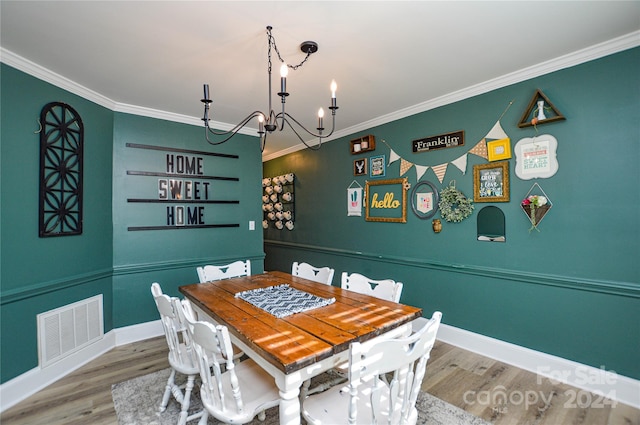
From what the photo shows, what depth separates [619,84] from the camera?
2.07 metres

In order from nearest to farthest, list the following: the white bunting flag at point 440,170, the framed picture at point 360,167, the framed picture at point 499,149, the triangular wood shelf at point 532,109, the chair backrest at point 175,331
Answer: the chair backrest at point 175,331, the triangular wood shelf at point 532,109, the framed picture at point 499,149, the white bunting flag at point 440,170, the framed picture at point 360,167

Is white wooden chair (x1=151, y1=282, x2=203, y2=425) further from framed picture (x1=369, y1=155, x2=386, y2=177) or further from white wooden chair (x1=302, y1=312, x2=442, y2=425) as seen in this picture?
framed picture (x1=369, y1=155, x2=386, y2=177)

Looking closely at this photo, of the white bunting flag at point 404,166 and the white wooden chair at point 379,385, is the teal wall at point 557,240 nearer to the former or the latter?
the white bunting flag at point 404,166

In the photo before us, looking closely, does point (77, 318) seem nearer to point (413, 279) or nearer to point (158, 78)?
point (158, 78)

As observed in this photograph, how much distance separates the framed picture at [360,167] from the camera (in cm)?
379

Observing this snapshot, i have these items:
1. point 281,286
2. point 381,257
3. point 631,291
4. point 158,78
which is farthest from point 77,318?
point 631,291

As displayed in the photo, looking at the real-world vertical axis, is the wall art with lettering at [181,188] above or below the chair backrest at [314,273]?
above

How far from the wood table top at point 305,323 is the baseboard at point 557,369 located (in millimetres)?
1395

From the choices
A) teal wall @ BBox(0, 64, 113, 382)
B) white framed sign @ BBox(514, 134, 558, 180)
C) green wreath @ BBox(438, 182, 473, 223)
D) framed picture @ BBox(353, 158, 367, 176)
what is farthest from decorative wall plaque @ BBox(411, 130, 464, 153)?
teal wall @ BBox(0, 64, 113, 382)

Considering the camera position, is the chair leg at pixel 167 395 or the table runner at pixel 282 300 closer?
the table runner at pixel 282 300

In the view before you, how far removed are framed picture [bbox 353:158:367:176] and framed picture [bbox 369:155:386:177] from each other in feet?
0.29

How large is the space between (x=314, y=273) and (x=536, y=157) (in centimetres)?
209

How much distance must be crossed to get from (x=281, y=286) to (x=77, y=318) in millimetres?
1874

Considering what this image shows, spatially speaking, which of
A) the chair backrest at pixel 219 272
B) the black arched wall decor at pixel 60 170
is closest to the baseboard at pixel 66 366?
the black arched wall decor at pixel 60 170
